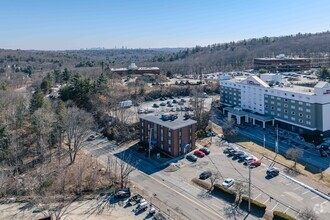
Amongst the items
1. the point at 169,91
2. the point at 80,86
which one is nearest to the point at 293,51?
the point at 169,91

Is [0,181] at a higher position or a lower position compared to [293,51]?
lower

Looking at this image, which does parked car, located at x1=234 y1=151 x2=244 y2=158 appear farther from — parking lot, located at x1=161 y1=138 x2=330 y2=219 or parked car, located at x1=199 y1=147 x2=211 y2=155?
parked car, located at x1=199 y1=147 x2=211 y2=155

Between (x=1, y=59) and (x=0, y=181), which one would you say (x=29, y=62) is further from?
(x=0, y=181)

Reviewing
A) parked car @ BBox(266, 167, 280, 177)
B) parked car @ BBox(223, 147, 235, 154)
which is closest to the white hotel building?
parked car @ BBox(223, 147, 235, 154)

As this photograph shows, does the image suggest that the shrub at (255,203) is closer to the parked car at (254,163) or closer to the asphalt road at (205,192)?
the asphalt road at (205,192)

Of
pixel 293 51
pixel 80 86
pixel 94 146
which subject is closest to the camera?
pixel 94 146

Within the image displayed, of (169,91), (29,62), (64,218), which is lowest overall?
(64,218)

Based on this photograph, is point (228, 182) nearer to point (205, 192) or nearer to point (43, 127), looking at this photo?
point (205, 192)

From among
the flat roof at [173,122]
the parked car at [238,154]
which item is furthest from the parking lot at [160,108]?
the parked car at [238,154]
